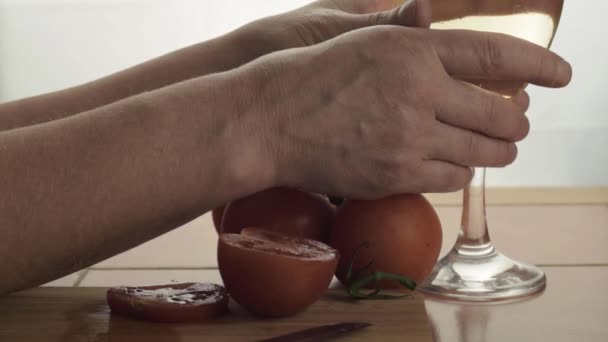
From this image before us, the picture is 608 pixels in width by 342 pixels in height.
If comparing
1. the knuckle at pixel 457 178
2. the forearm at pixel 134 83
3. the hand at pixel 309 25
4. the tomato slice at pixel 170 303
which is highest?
the hand at pixel 309 25

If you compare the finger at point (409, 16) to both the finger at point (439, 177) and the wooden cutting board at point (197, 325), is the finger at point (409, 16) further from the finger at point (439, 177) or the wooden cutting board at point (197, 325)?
the wooden cutting board at point (197, 325)

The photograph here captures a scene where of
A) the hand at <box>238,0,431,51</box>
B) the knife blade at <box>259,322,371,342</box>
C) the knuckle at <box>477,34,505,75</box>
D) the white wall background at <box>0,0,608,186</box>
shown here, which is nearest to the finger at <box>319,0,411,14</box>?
the hand at <box>238,0,431,51</box>

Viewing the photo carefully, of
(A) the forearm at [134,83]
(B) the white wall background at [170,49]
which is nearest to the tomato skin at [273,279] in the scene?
(A) the forearm at [134,83]

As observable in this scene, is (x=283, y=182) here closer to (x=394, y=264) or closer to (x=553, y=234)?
(x=394, y=264)

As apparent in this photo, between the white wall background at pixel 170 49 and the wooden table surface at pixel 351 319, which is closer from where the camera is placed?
the wooden table surface at pixel 351 319

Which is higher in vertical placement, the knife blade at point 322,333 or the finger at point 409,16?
the finger at point 409,16

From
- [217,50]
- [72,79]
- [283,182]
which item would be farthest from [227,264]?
[72,79]

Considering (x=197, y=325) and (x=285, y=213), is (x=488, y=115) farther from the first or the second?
(x=197, y=325)

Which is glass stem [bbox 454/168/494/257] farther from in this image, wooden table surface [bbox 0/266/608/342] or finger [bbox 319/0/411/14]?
finger [bbox 319/0/411/14]
